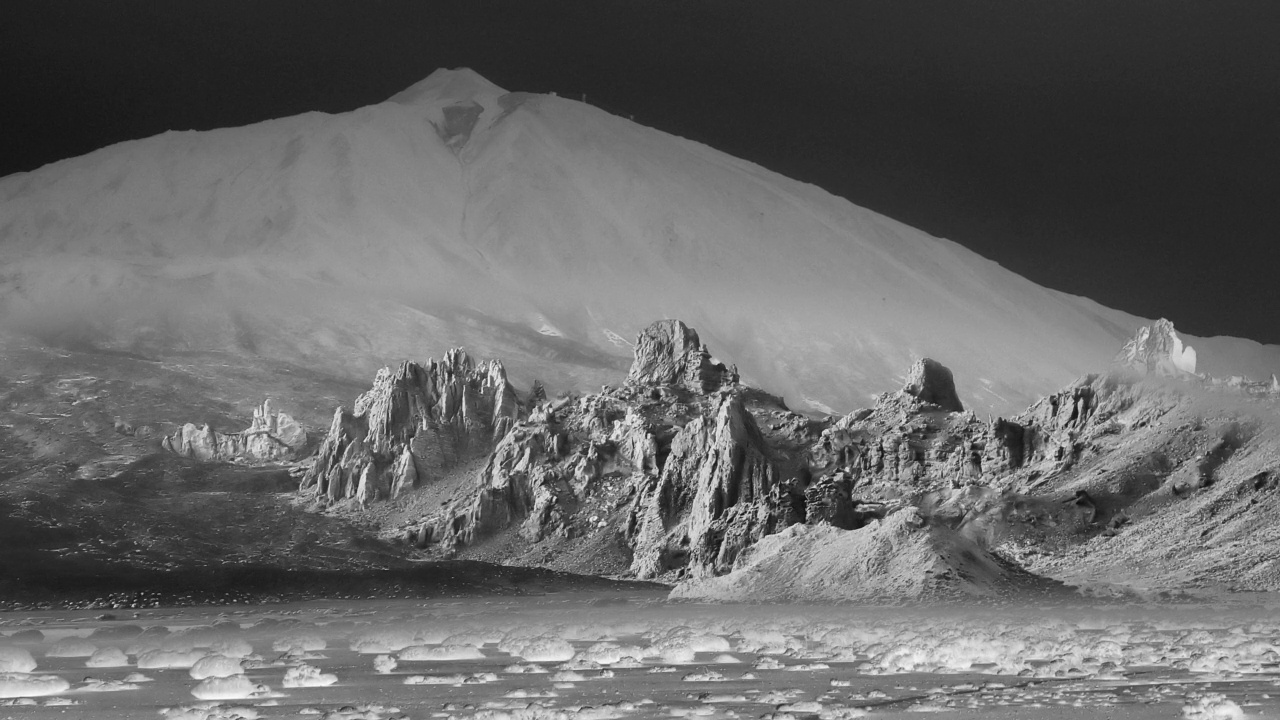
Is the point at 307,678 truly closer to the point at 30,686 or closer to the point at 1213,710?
the point at 30,686

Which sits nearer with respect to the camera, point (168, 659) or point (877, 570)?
point (168, 659)

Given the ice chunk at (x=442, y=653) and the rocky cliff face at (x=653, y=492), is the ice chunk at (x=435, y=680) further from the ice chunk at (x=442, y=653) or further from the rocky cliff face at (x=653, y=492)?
the rocky cliff face at (x=653, y=492)

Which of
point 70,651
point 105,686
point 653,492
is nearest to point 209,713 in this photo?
point 105,686

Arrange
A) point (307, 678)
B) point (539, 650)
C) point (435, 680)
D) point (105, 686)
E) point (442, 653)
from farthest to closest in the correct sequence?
1. point (539, 650)
2. point (442, 653)
3. point (307, 678)
4. point (105, 686)
5. point (435, 680)

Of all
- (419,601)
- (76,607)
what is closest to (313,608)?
(419,601)

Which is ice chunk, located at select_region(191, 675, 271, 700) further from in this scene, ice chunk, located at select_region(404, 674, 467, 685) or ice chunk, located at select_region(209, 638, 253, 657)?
ice chunk, located at select_region(209, 638, 253, 657)

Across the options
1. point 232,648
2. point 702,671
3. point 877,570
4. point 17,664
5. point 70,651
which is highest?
point 877,570

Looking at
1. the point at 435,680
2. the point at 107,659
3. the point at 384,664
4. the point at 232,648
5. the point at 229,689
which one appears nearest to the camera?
the point at 229,689

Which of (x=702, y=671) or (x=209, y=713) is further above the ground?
(x=702, y=671)
